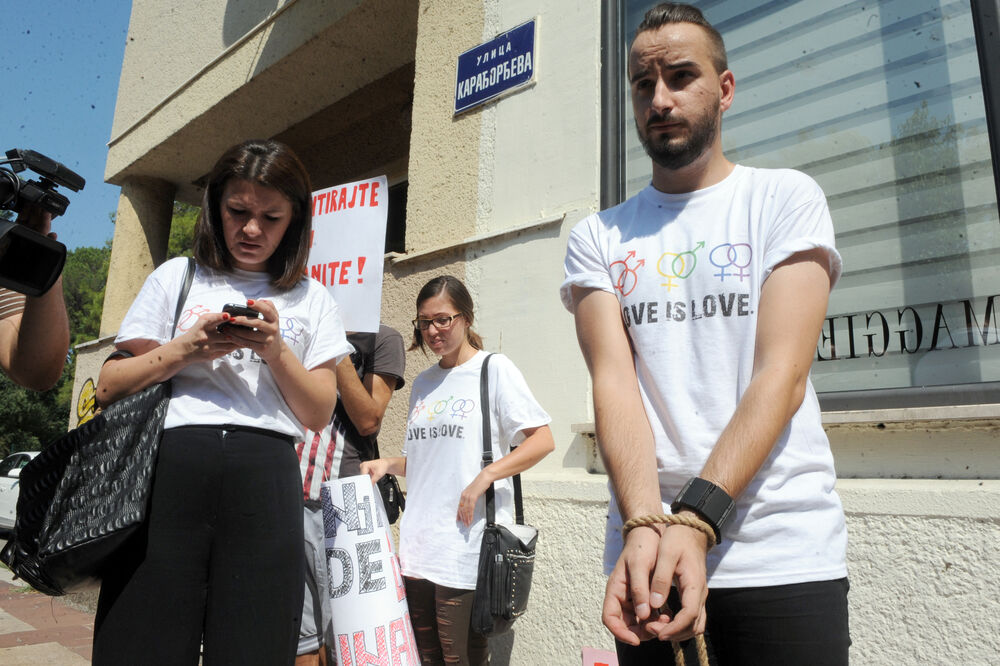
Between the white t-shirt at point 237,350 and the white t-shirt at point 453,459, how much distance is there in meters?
0.93

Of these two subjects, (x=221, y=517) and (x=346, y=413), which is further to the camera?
(x=346, y=413)

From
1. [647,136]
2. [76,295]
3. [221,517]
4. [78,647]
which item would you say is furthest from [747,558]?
[76,295]

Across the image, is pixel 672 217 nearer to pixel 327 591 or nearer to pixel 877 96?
pixel 327 591

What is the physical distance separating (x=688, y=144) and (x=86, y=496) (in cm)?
155

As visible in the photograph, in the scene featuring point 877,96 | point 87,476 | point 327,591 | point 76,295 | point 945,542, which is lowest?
point 327,591

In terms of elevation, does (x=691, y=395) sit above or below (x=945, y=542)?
above

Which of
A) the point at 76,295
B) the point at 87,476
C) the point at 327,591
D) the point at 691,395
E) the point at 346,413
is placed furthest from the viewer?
the point at 76,295

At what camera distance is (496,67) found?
14.8ft

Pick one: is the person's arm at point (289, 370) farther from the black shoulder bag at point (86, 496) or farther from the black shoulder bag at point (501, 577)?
the black shoulder bag at point (501, 577)

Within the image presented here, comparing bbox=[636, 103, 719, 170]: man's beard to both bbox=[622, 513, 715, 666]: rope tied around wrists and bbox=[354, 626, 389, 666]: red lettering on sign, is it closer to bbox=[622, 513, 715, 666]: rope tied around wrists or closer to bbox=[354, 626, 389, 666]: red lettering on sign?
bbox=[622, 513, 715, 666]: rope tied around wrists

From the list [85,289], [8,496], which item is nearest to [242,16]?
[8,496]

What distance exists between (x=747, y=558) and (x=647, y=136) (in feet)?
2.81

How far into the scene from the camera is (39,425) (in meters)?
39.9

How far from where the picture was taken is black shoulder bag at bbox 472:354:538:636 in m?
2.68
